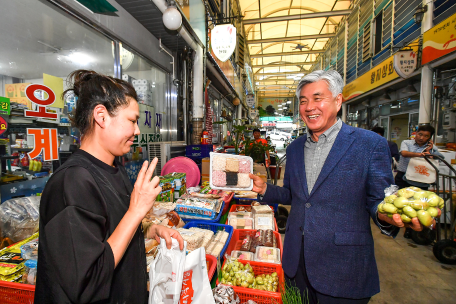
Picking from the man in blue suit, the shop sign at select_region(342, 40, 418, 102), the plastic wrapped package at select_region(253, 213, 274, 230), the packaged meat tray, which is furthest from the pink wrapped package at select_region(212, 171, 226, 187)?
the shop sign at select_region(342, 40, 418, 102)

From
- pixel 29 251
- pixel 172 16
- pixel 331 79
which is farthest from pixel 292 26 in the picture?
pixel 29 251

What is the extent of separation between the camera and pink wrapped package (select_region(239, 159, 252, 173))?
180 cm

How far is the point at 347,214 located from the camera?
1.32 m

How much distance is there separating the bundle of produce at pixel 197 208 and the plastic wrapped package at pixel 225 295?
3.30 feet

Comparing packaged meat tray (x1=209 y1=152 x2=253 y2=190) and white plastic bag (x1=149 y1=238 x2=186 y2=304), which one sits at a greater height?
packaged meat tray (x1=209 y1=152 x2=253 y2=190)

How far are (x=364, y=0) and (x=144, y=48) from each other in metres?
9.87

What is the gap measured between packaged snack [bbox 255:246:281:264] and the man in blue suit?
0.44 metres

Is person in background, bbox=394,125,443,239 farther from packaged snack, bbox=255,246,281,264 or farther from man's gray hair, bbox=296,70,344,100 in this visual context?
man's gray hair, bbox=296,70,344,100

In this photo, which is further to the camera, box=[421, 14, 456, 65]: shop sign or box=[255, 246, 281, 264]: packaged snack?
box=[421, 14, 456, 65]: shop sign

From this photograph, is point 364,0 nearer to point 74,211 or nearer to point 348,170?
point 348,170

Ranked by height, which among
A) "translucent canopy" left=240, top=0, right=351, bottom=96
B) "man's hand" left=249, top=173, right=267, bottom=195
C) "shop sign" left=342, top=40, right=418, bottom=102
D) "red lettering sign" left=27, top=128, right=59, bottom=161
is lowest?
"man's hand" left=249, top=173, right=267, bottom=195

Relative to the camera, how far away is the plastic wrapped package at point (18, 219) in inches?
69.2

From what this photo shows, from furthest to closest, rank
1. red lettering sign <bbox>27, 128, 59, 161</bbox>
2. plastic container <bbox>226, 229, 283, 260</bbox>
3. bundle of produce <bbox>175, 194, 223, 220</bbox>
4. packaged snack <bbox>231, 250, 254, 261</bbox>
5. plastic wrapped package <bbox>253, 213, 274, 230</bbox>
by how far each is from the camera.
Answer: plastic wrapped package <bbox>253, 213, 274, 230</bbox>
bundle of produce <bbox>175, 194, 223, 220</bbox>
plastic container <bbox>226, 229, 283, 260</bbox>
red lettering sign <bbox>27, 128, 59, 161</bbox>
packaged snack <bbox>231, 250, 254, 261</bbox>

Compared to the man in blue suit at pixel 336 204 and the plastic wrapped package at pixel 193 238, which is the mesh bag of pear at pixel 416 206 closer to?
the man in blue suit at pixel 336 204
